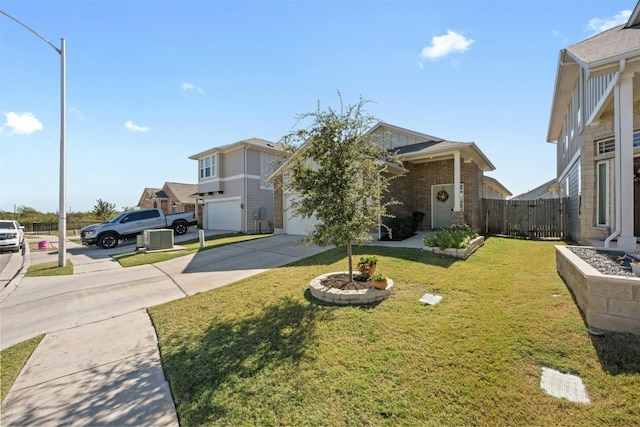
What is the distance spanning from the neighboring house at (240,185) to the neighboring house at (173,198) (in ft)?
22.5

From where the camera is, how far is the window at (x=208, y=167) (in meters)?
20.8

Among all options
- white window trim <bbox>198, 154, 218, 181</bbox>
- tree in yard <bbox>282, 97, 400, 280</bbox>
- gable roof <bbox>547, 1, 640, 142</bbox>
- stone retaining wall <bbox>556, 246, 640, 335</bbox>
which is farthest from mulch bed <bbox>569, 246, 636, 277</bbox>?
white window trim <bbox>198, 154, 218, 181</bbox>

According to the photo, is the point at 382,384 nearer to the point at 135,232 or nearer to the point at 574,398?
the point at 574,398

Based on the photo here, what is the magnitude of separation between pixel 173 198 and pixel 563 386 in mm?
31590

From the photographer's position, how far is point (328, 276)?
6297mm

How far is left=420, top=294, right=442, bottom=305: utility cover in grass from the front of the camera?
4830 millimetres

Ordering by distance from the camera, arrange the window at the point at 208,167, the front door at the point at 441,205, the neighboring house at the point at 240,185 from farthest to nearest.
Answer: the window at the point at 208,167 → the neighboring house at the point at 240,185 → the front door at the point at 441,205

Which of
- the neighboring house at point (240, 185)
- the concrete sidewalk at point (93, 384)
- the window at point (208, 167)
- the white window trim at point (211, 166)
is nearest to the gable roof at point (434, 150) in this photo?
the concrete sidewalk at point (93, 384)

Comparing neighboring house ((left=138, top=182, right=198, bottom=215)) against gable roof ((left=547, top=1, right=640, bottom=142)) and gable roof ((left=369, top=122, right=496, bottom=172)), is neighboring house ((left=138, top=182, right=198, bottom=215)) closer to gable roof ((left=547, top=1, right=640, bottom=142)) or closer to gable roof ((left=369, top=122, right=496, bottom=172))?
gable roof ((left=369, top=122, right=496, bottom=172))

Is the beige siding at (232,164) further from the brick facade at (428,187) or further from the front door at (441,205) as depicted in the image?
the front door at (441,205)

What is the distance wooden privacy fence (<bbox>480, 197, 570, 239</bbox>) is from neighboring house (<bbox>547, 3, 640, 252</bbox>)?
819 millimetres

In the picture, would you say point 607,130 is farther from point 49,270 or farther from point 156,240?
point 49,270

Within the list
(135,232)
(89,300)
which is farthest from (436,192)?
(135,232)

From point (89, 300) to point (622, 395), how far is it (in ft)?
28.2
